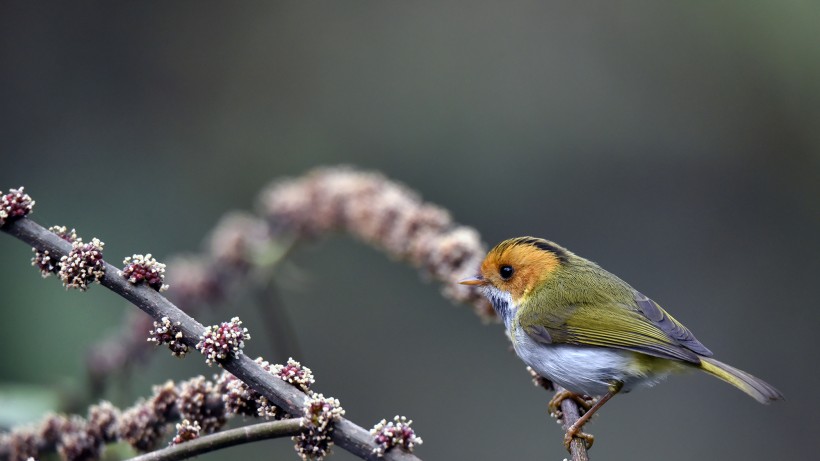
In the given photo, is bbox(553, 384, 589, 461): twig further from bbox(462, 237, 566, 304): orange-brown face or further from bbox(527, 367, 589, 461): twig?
bbox(462, 237, 566, 304): orange-brown face

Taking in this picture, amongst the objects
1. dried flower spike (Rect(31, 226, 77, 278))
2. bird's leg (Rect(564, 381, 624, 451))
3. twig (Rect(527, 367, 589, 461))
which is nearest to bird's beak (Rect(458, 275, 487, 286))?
twig (Rect(527, 367, 589, 461))

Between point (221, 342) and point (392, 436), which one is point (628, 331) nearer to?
point (392, 436)

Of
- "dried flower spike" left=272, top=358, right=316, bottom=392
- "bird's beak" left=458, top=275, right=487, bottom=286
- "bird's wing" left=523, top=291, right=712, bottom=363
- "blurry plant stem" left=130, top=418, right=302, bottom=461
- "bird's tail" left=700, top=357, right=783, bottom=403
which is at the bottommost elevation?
"blurry plant stem" left=130, top=418, right=302, bottom=461

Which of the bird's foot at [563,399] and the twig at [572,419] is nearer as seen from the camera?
the twig at [572,419]

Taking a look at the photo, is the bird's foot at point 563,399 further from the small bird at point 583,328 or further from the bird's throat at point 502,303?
the bird's throat at point 502,303

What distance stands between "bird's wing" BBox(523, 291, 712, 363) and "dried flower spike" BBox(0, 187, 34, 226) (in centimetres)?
175

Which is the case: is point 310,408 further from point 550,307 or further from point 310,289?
point 310,289

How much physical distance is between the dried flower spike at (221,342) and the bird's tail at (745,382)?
5.13 feet

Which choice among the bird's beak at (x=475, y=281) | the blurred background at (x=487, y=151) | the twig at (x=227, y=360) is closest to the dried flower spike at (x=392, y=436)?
the twig at (x=227, y=360)

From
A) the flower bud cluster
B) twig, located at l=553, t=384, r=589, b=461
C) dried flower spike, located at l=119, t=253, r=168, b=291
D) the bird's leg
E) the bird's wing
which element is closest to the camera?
dried flower spike, located at l=119, t=253, r=168, b=291

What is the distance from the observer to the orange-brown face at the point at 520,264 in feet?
10.0

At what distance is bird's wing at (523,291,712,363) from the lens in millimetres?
2734

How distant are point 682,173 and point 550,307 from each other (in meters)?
3.77

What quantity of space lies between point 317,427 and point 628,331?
5.27ft
